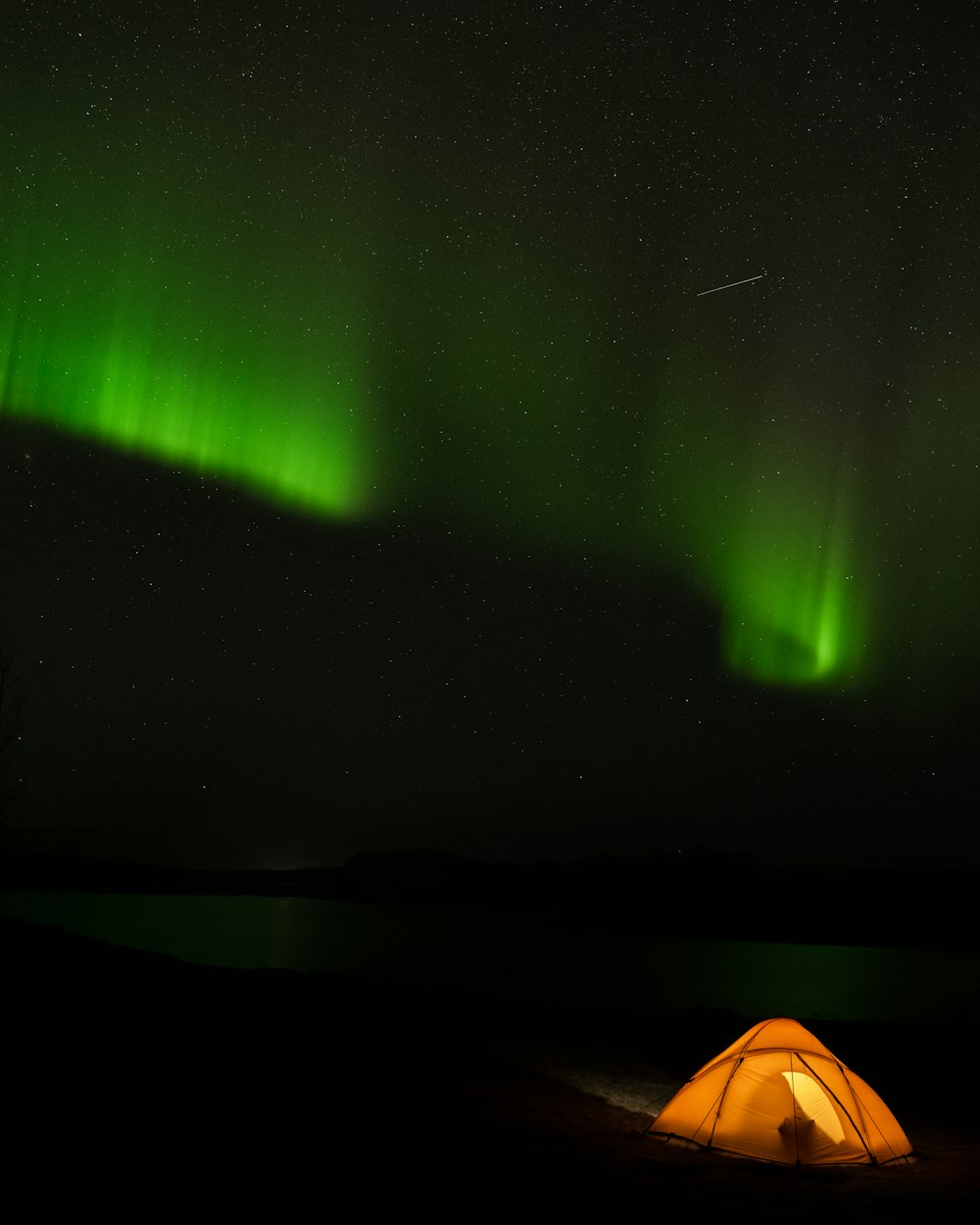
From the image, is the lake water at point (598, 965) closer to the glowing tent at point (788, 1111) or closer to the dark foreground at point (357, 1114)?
the dark foreground at point (357, 1114)

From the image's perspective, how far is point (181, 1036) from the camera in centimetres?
1215

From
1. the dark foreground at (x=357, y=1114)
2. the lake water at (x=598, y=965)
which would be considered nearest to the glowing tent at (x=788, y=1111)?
the dark foreground at (x=357, y=1114)

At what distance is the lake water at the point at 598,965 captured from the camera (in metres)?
41.0

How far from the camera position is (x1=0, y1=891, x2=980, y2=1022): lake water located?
4097cm

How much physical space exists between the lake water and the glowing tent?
18.3m

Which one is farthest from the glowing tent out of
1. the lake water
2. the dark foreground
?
the lake water

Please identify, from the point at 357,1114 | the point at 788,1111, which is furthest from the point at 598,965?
the point at 357,1114

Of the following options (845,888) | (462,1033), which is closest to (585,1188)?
(462,1033)

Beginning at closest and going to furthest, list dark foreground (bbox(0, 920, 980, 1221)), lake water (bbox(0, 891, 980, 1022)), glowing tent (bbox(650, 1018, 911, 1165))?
1. dark foreground (bbox(0, 920, 980, 1221))
2. glowing tent (bbox(650, 1018, 911, 1165))
3. lake water (bbox(0, 891, 980, 1022))

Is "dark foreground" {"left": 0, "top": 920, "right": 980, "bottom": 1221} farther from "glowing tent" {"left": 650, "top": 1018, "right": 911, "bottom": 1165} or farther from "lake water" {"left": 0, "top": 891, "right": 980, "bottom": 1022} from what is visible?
"lake water" {"left": 0, "top": 891, "right": 980, "bottom": 1022}

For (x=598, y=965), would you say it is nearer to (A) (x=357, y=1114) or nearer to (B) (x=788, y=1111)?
(B) (x=788, y=1111)

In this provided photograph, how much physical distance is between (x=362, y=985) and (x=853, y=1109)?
11789 millimetres

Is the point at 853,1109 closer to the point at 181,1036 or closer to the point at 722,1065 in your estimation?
the point at 722,1065

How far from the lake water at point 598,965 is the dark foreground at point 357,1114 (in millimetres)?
16154
